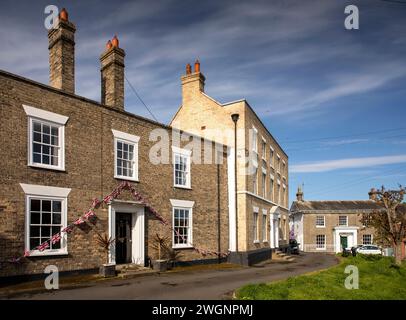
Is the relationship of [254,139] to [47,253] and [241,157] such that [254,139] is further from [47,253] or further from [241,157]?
[47,253]

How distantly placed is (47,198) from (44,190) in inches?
12.6

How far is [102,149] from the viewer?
15930 mm

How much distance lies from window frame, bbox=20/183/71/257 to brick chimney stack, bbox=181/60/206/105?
14.1 meters

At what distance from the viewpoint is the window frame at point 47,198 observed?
1289 centimetres

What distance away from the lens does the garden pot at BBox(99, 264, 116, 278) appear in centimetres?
1436

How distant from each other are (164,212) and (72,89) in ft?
23.5

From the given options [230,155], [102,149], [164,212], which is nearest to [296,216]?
[230,155]

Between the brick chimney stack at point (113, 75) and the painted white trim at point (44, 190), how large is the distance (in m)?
4.87

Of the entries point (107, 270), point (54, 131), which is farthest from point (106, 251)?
point (54, 131)

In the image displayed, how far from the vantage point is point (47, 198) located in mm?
13617

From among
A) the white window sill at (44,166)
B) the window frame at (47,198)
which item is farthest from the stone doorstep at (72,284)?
the white window sill at (44,166)
